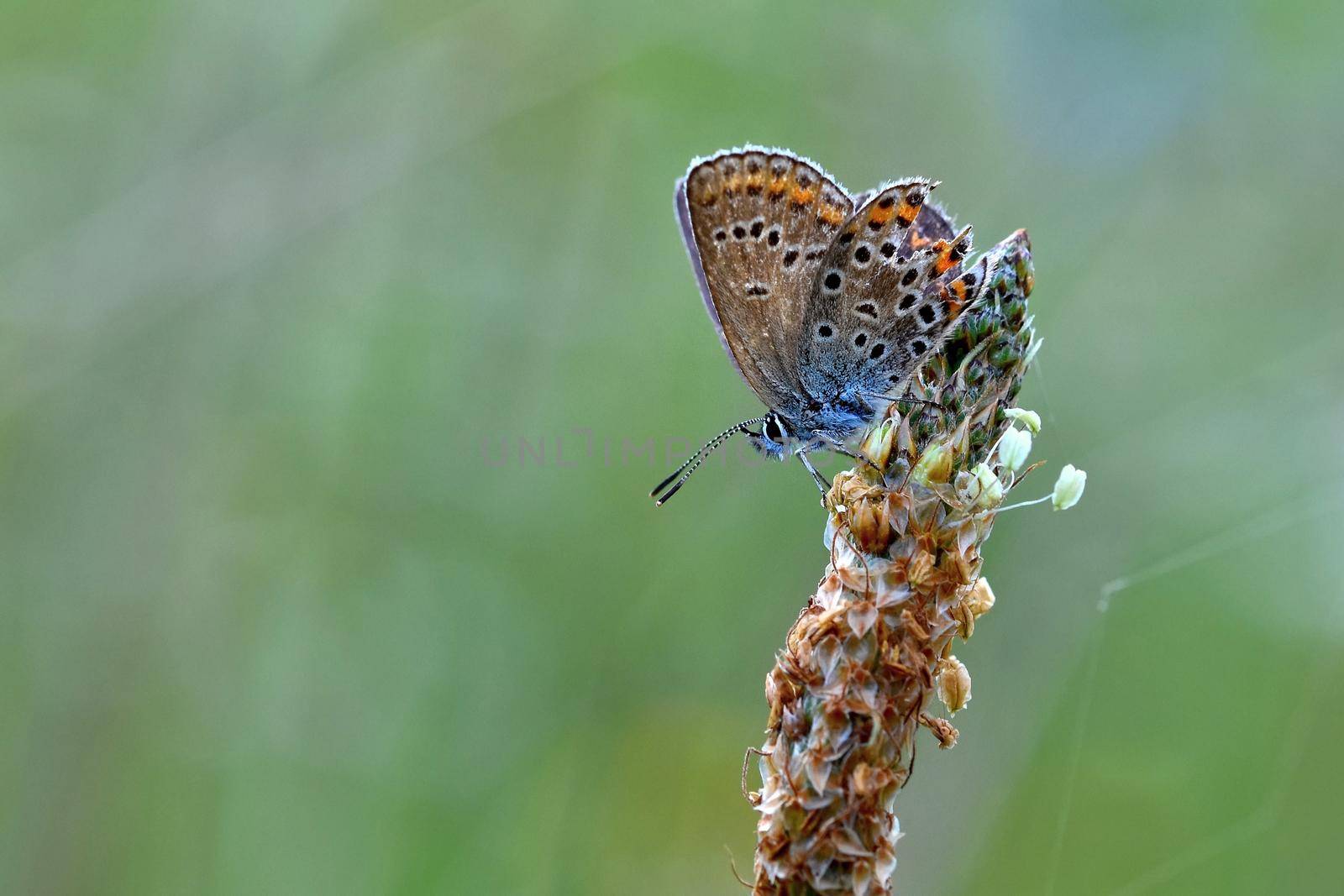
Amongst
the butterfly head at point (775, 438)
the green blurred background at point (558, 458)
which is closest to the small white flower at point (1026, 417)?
the butterfly head at point (775, 438)

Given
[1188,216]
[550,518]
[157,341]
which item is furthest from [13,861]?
[1188,216]

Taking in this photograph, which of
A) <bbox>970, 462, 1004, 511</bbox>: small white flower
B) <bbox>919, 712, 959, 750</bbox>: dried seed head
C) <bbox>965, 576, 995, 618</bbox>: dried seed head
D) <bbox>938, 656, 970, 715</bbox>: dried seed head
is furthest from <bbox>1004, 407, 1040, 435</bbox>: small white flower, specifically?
<bbox>919, 712, 959, 750</bbox>: dried seed head

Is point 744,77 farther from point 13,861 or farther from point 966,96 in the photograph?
point 13,861

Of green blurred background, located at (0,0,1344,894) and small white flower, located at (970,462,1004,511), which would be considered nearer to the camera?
small white flower, located at (970,462,1004,511)

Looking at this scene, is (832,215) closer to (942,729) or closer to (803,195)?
(803,195)

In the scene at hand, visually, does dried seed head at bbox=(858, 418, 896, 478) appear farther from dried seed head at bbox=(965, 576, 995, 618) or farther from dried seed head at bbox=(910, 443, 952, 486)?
dried seed head at bbox=(965, 576, 995, 618)

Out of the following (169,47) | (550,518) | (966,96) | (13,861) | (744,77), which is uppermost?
(169,47)

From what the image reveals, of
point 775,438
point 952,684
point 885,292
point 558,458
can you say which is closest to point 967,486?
point 952,684
